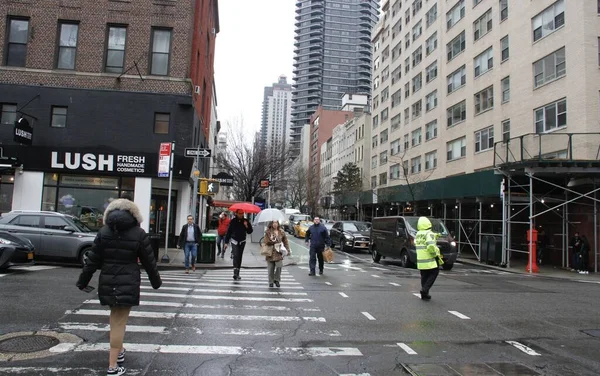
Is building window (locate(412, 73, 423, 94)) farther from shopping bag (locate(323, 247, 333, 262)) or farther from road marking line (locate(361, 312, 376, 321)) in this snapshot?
road marking line (locate(361, 312, 376, 321))

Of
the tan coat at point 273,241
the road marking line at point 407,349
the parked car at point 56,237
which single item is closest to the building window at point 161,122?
the parked car at point 56,237

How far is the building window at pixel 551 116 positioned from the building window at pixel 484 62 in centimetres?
710

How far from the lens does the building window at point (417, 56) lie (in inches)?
1776

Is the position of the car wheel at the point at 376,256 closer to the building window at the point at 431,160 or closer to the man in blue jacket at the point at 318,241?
the man in blue jacket at the point at 318,241

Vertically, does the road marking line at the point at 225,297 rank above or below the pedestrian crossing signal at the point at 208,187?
below

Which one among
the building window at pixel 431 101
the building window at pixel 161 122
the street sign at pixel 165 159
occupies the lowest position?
the street sign at pixel 165 159

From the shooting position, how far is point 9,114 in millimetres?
20000

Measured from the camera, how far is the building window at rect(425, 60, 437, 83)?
1626 inches

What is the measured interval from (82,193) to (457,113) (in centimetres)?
2865

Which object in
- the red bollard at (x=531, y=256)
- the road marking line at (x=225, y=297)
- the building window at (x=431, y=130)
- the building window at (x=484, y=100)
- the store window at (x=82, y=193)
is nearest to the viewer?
the road marking line at (x=225, y=297)

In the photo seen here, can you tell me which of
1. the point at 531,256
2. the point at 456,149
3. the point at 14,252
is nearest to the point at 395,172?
the point at 456,149

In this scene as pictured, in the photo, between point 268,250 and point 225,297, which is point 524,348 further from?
point 268,250

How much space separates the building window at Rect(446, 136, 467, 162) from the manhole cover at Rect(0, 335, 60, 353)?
33042mm

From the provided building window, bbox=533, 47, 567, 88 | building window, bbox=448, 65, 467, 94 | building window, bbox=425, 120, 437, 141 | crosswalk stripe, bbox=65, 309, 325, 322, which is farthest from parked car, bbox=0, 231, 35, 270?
building window, bbox=425, 120, 437, 141
